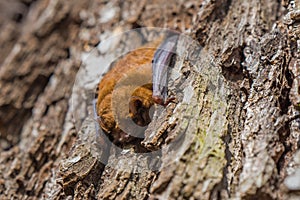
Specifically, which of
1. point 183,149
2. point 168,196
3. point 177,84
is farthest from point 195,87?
point 168,196

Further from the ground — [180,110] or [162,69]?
[162,69]

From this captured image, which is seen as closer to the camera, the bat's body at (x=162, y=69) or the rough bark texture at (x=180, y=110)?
the rough bark texture at (x=180, y=110)

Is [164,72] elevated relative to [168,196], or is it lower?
elevated

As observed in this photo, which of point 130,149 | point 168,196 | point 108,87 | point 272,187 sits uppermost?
point 108,87

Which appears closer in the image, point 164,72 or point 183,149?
point 183,149

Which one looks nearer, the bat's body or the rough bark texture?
the rough bark texture

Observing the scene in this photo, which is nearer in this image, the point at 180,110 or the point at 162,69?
the point at 180,110

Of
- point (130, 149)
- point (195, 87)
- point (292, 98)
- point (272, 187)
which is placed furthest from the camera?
point (130, 149)

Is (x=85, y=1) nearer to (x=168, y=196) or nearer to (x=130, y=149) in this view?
(x=130, y=149)
